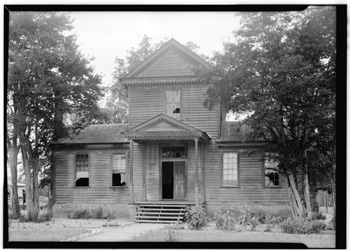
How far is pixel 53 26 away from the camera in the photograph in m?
21.0

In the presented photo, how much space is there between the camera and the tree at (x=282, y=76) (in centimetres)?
1698

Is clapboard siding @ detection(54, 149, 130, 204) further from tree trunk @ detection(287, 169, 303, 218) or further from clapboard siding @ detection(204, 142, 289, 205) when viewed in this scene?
tree trunk @ detection(287, 169, 303, 218)

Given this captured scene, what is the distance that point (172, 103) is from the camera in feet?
75.9

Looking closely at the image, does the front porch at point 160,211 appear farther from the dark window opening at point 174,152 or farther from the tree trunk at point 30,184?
the tree trunk at point 30,184

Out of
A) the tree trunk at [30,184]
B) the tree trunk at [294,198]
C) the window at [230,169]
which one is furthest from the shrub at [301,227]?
the tree trunk at [30,184]

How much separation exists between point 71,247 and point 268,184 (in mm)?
11812

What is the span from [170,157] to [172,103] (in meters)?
2.60

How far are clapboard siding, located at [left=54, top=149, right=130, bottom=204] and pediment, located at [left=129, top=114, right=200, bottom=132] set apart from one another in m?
2.73

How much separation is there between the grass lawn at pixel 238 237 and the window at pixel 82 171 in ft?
28.3

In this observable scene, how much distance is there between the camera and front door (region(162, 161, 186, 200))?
23125 millimetres

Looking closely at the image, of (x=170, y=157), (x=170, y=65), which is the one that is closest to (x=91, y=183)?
(x=170, y=157)

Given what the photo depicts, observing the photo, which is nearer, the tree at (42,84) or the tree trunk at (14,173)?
the tree at (42,84)

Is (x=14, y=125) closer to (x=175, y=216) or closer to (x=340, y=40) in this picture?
(x=175, y=216)

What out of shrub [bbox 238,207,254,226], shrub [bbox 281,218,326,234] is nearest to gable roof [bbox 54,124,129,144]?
shrub [bbox 238,207,254,226]
